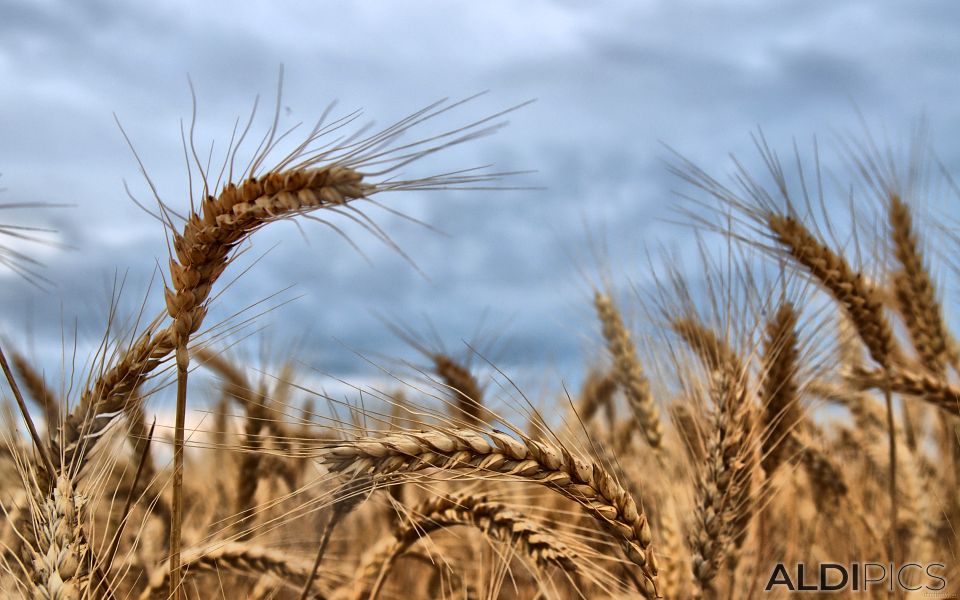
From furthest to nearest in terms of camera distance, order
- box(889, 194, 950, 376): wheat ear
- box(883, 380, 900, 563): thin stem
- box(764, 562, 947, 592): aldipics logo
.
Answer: box(889, 194, 950, 376): wheat ear
box(764, 562, 947, 592): aldipics logo
box(883, 380, 900, 563): thin stem

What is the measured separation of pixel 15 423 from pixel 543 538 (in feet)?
4.01

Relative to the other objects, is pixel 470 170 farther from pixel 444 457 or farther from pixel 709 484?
pixel 709 484

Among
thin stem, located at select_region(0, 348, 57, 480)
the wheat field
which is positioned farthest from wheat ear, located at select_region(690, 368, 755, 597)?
thin stem, located at select_region(0, 348, 57, 480)

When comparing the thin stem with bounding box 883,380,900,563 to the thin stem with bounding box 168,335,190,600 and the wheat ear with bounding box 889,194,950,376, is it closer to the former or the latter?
the wheat ear with bounding box 889,194,950,376

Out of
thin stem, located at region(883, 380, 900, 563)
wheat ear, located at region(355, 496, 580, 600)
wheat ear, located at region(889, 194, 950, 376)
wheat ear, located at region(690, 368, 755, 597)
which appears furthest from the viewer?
wheat ear, located at region(889, 194, 950, 376)

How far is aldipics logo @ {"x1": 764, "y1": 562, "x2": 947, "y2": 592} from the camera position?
2912 millimetres

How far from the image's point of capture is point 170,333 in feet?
5.42

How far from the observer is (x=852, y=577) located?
10.4 feet

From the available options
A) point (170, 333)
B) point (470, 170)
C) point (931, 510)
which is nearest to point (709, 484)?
point (470, 170)

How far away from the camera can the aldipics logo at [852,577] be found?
291 cm

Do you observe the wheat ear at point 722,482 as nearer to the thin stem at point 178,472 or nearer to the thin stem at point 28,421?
the thin stem at point 178,472

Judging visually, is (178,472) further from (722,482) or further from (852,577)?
(852,577)

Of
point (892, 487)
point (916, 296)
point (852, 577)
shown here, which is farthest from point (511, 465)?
point (916, 296)

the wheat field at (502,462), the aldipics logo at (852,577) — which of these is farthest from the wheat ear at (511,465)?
the aldipics logo at (852,577)
